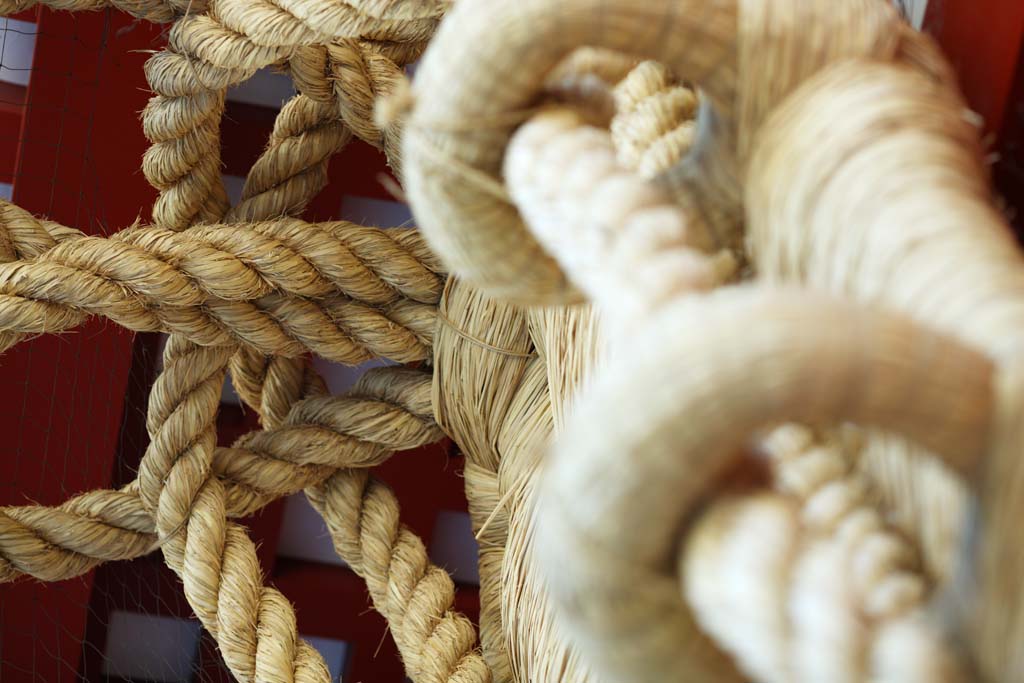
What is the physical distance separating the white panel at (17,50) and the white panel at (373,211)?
22 centimetres

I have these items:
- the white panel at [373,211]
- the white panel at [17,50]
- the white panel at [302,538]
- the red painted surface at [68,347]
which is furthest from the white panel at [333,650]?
the white panel at [17,50]

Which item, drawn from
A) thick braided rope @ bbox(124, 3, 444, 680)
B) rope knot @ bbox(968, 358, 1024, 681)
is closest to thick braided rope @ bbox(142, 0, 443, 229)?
thick braided rope @ bbox(124, 3, 444, 680)

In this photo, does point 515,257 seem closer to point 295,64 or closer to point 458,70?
point 458,70

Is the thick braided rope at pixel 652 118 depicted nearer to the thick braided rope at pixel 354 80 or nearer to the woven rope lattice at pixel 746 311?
the woven rope lattice at pixel 746 311

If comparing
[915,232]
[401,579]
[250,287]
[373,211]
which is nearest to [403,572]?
[401,579]

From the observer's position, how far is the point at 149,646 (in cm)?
74

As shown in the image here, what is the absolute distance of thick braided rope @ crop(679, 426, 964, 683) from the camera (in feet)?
0.50

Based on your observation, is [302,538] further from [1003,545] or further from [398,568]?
[1003,545]

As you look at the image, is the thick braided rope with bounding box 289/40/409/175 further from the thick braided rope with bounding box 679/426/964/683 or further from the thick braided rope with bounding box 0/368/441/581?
the thick braided rope with bounding box 679/426/964/683

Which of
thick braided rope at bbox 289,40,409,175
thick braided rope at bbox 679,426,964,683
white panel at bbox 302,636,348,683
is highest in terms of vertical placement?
thick braided rope at bbox 679,426,964,683

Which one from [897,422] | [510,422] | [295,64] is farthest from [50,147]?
[897,422]

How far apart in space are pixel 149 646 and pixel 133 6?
1.43ft

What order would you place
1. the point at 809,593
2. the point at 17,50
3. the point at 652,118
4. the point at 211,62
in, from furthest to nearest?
the point at 17,50 < the point at 211,62 < the point at 652,118 < the point at 809,593

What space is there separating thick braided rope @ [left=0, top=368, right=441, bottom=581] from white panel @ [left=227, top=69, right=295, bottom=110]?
254mm
